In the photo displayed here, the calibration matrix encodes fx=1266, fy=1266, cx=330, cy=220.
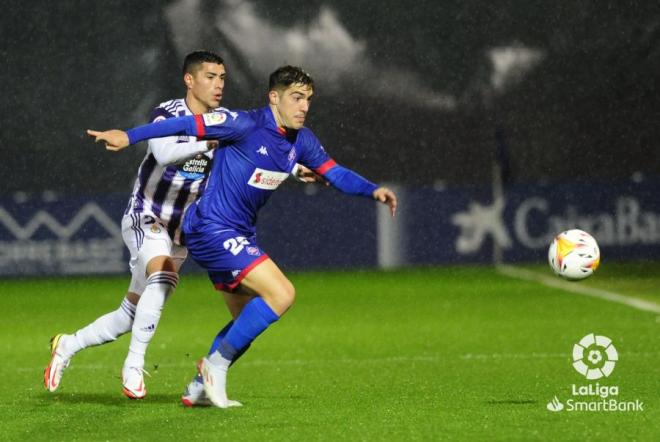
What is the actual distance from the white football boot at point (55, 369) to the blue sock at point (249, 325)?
134 centimetres

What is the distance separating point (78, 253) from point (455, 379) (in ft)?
32.9

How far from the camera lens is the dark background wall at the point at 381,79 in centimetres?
2011

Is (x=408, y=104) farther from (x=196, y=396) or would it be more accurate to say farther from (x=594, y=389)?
(x=196, y=396)

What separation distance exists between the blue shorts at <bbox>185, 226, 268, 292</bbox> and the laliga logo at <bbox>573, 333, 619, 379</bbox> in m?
2.33

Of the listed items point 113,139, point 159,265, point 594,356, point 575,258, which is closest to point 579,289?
point 594,356

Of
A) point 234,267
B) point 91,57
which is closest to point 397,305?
point 234,267

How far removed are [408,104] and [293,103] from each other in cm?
1448

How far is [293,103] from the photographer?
690 centimetres

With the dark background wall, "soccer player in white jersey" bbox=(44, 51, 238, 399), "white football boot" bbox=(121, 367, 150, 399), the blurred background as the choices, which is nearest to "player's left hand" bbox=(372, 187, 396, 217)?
"soccer player in white jersey" bbox=(44, 51, 238, 399)

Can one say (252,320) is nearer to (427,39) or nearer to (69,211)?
(69,211)

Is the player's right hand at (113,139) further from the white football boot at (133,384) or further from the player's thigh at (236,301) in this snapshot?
the white football boot at (133,384)

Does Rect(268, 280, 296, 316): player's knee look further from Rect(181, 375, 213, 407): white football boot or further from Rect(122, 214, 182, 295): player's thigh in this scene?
Rect(122, 214, 182, 295): player's thigh

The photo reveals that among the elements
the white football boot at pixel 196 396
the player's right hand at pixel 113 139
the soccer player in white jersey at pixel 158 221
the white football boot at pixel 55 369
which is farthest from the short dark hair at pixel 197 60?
the white football boot at pixel 196 396

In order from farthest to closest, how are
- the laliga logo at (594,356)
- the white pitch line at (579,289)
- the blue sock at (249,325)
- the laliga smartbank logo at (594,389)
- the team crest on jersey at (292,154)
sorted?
the white pitch line at (579,289) < the laliga logo at (594,356) < the team crest on jersey at (292,154) < the blue sock at (249,325) < the laliga smartbank logo at (594,389)
